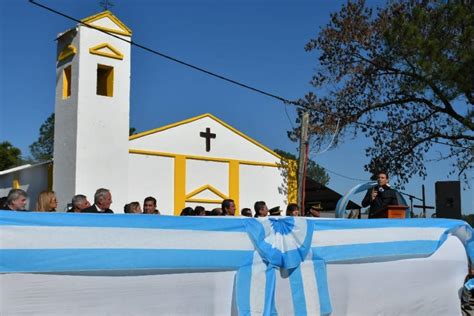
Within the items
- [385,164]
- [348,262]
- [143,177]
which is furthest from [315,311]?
[385,164]

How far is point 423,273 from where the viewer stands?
7.04m

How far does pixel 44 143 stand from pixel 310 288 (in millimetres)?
60483

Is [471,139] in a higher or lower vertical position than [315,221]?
higher

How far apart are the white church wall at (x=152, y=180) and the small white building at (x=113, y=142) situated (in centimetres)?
3

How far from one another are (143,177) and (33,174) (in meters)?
3.46

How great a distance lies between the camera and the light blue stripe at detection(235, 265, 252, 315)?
218 inches

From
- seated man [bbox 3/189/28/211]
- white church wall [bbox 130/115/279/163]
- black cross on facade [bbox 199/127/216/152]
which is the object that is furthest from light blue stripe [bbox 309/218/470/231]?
black cross on facade [bbox 199/127/216/152]

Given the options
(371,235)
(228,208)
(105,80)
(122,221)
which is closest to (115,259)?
(122,221)

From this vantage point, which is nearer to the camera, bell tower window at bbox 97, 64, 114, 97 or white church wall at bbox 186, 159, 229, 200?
bell tower window at bbox 97, 64, 114, 97

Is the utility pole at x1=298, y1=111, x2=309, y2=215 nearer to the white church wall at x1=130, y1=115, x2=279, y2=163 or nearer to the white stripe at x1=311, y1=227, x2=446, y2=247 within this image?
the white church wall at x1=130, y1=115, x2=279, y2=163

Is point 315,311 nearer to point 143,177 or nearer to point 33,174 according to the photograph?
point 143,177

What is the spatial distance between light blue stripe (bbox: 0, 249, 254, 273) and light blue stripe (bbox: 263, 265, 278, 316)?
23cm

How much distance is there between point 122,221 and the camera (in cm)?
514

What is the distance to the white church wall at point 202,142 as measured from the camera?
17.0 metres
